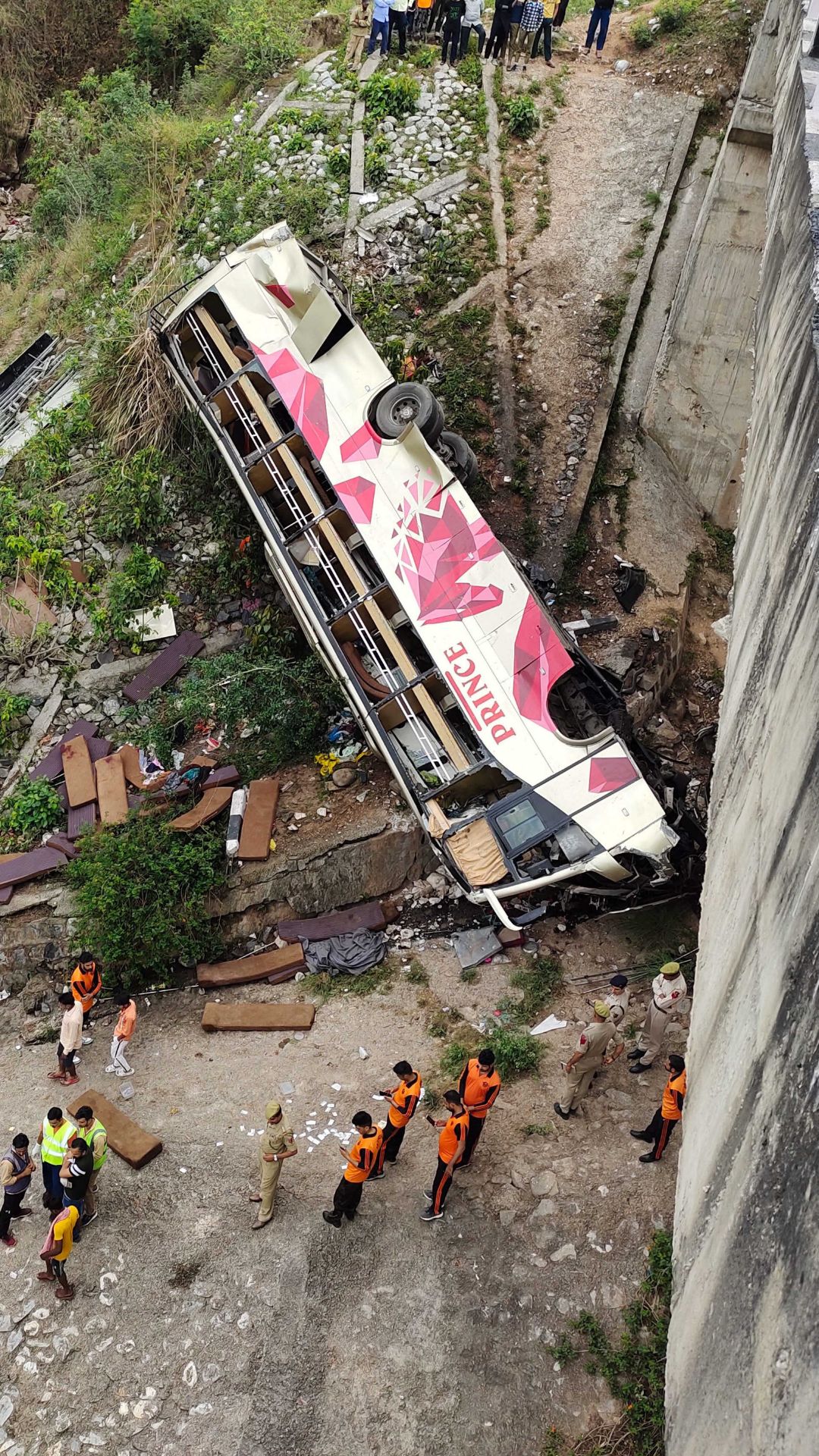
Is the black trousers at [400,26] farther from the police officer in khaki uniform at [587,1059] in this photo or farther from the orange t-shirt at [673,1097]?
the orange t-shirt at [673,1097]

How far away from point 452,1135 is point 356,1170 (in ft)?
2.11

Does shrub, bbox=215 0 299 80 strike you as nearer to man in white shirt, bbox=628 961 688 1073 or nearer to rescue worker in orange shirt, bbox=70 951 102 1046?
rescue worker in orange shirt, bbox=70 951 102 1046

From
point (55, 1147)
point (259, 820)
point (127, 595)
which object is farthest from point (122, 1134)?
point (127, 595)

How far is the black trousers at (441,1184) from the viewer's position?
704 cm

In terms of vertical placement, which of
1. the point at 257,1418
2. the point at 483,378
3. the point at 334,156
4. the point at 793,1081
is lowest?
the point at 257,1418

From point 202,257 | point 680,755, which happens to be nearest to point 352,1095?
point 680,755

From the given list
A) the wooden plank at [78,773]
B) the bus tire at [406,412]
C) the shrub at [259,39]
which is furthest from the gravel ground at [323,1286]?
the shrub at [259,39]

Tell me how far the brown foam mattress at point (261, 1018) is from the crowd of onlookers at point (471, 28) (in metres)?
14.3

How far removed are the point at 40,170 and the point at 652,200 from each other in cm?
1080

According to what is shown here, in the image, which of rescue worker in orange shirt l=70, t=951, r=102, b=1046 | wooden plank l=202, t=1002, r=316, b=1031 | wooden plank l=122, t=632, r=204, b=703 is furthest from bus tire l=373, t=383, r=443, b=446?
rescue worker in orange shirt l=70, t=951, r=102, b=1046

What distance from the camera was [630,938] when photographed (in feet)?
30.9

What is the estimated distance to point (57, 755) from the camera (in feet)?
36.8

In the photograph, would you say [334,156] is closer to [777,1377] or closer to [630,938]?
[630,938]

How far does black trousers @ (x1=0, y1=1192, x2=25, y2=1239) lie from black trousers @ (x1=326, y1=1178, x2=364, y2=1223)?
205 cm
